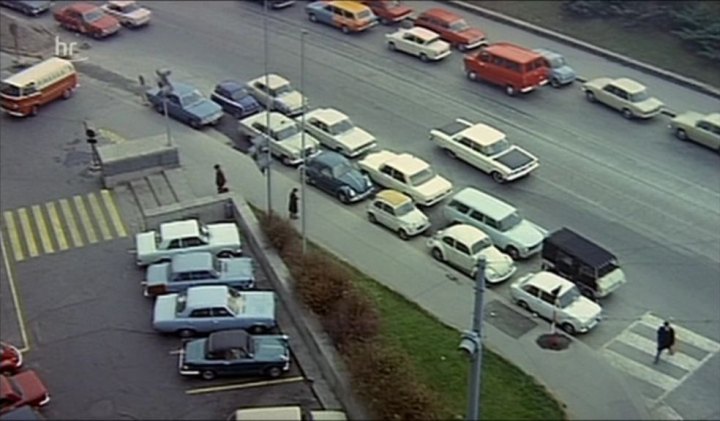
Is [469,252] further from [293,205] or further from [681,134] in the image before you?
[681,134]

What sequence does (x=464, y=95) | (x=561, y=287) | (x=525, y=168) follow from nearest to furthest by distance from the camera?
1. (x=561, y=287)
2. (x=525, y=168)
3. (x=464, y=95)

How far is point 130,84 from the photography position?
2053 inches

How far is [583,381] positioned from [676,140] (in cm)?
1944

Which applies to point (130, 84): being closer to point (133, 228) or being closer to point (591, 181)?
point (133, 228)

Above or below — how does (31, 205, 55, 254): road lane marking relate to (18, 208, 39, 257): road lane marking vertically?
above

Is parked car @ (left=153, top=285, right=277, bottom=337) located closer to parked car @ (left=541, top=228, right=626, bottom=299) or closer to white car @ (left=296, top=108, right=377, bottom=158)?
parked car @ (left=541, top=228, right=626, bottom=299)

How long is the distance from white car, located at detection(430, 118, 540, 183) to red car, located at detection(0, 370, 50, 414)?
65.8 ft

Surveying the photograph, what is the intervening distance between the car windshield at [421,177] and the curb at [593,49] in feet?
50.0

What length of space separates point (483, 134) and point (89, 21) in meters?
22.1

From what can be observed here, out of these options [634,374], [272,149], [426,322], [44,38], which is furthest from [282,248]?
[44,38]

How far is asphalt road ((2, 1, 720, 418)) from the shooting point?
38875 mm

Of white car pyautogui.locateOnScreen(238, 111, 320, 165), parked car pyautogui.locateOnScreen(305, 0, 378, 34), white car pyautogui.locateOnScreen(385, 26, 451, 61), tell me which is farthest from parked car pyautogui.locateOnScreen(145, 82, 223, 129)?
parked car pyautogui.locateOnScreen(305, 0, 378, 34)

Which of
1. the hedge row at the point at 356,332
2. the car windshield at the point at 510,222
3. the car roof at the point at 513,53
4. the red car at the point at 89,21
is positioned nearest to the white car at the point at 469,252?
the car windshield at the point at 510,222

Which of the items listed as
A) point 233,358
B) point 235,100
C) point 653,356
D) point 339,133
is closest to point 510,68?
point 339,133
